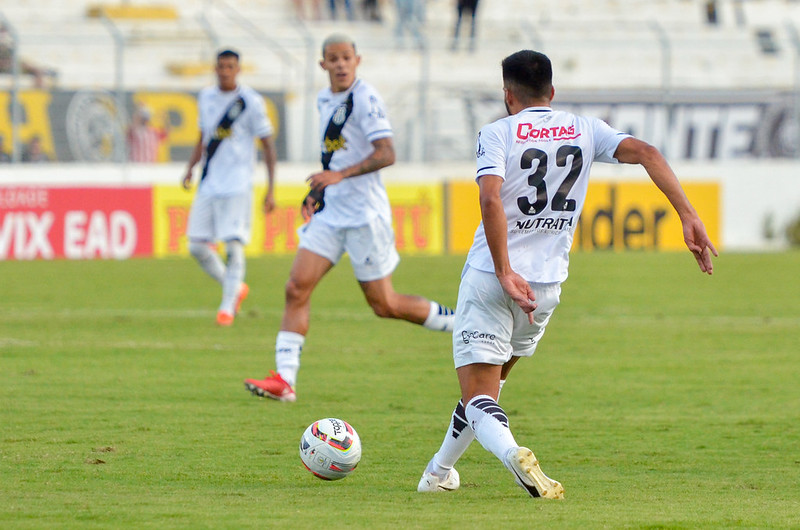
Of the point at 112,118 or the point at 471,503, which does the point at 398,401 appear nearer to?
the point at 471,503

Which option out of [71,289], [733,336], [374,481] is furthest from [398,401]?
[71,289]

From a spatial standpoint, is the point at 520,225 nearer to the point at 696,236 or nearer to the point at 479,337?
the point at 479,337

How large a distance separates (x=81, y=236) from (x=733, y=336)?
12.8 metres

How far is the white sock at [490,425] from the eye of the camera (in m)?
5.17

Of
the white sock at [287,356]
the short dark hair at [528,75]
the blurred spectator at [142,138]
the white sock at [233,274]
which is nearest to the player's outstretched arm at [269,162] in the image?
the white sock at [233,274]

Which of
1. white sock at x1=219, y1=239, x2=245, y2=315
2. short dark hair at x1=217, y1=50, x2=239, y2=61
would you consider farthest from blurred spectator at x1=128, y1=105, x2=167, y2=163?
short dark hair at x1=217, y1=50, x2=239, y2=61

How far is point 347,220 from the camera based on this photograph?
884 centimetres

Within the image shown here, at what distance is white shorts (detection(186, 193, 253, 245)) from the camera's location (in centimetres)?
1252

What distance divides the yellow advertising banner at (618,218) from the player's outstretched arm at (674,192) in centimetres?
1897

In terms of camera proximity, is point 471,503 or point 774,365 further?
point 774,365

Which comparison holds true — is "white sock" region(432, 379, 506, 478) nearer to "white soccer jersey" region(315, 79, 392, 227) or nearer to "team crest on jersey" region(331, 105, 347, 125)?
"white soccer jersey" region(315, 79, 392, 227)

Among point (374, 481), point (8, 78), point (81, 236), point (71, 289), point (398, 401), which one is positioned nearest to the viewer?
point (374, 481)

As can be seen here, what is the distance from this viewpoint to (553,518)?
4.88m

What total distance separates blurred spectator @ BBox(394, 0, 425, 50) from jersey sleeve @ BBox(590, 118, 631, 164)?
2567cm
